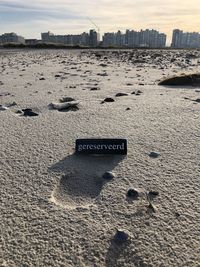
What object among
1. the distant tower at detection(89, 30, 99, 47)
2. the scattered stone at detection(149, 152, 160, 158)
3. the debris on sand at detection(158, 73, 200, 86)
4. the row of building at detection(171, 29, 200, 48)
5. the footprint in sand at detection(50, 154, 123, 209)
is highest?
the scattered stone at detection(149, 152, 160, 158)

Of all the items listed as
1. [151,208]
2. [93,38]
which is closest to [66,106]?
[151,208]

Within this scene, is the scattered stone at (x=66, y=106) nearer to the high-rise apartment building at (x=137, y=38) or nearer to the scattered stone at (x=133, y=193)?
the scattered stone at (x=133, y=193)

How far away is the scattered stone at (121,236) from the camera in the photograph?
178cm

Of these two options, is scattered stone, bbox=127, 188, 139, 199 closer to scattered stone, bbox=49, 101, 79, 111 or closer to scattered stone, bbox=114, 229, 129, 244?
scattered stone, bbox=114, 229, 129, 244

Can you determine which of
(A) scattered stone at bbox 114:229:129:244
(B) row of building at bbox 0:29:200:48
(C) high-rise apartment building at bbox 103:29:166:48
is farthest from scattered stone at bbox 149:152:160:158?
(C) high-rise apartment building at bbox 103:29:166:48

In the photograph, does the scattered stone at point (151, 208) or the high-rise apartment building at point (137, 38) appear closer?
the scattered stone at point (151, 208)

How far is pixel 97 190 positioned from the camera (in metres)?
2.27

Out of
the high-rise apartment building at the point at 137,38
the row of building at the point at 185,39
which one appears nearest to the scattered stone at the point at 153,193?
the high-rise apartment building at the point at 137,38

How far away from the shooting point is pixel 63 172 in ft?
8.15

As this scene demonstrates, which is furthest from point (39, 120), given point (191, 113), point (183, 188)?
point (183, 188)

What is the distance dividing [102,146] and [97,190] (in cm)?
51

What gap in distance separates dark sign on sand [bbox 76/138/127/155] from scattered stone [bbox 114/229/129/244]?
3.13ft

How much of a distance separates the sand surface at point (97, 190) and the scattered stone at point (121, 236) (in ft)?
0.05

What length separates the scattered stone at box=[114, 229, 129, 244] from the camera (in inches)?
Answer: 70.2
